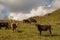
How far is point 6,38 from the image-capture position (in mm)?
23906

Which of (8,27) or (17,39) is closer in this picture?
(17,39)

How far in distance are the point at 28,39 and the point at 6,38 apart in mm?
2738

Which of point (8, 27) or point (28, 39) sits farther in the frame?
point (8, 27)

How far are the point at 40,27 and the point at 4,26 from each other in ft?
29.9

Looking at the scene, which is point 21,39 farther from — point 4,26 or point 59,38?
point 4,26

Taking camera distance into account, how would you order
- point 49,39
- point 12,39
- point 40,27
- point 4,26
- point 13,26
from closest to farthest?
point 12,39 → point 49,39 → point 40,27 → point 13,26 → point 4,26

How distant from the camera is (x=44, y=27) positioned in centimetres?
2909

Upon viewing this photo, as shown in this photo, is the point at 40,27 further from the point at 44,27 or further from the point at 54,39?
the point at 54,39

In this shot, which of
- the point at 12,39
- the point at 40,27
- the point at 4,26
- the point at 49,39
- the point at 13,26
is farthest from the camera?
the point at 4,26

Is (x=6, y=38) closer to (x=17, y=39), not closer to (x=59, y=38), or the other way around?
(x=17, y=39)

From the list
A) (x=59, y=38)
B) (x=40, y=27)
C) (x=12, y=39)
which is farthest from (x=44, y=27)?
(x=12, y=39)

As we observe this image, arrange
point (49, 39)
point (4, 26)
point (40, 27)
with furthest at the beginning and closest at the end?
point (4, 26) → point (40, 27) → point (49, 39)

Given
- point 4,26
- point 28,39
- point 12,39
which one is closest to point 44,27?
point 28,39

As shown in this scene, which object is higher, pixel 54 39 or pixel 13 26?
pixel 13 26
